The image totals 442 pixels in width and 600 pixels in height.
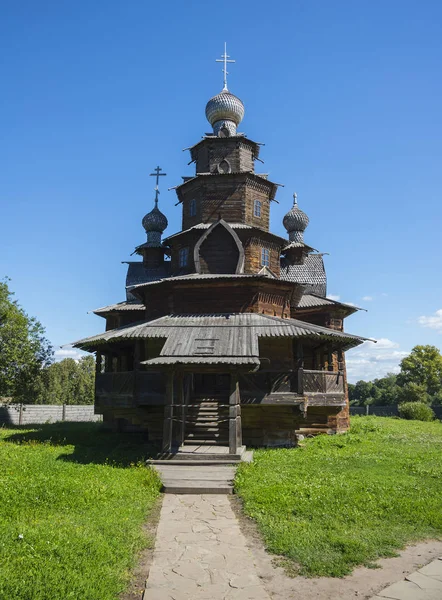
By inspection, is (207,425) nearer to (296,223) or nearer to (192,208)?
(192,208)

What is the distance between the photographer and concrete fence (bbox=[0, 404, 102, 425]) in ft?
86.2

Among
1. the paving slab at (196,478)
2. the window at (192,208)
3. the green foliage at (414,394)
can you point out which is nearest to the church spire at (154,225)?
the window at (192,208)

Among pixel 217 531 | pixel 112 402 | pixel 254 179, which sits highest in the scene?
pixel 254 179

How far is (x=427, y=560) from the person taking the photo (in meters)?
5.59

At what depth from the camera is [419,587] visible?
16.0 ft

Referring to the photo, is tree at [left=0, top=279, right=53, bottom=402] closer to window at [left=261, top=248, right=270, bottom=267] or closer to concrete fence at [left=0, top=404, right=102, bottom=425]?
concrete fence at [left=0, top=404, right=102, bottom=425]

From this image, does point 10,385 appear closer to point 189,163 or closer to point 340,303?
point 189,163

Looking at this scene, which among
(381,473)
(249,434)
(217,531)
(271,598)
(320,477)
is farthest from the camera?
(249,434)

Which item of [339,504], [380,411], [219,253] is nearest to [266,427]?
[219,253]

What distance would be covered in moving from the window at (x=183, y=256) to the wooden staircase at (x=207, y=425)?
646cm

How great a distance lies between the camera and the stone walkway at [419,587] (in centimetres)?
466

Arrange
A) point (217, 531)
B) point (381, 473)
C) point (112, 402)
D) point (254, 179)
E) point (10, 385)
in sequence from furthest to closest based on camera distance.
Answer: point (10, 385), point (254, 179), point (112, 402), point (381, 473), point (217, 531)

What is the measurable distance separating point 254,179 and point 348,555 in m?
15.7

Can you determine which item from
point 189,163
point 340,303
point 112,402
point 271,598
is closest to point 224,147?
point 189,163
